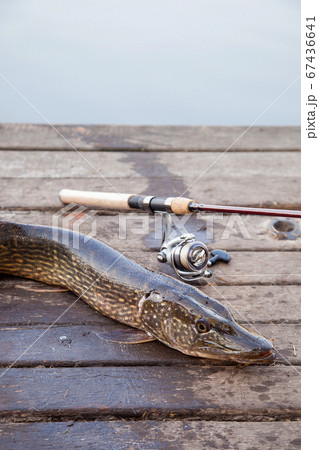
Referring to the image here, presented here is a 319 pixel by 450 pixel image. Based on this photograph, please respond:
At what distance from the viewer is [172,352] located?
2.20 meters

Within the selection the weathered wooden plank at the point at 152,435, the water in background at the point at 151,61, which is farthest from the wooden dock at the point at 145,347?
the water in background at the point at 151,61

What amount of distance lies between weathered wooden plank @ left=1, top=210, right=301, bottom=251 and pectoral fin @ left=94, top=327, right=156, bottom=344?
0.67 meters

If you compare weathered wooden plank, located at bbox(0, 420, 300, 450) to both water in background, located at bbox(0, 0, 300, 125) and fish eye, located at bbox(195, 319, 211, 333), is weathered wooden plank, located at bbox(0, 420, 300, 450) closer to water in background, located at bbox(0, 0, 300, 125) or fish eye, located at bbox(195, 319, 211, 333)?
fish eye, located at bbox(195, 319, 211, 333)

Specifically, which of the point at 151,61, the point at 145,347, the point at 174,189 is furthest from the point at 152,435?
the point at 151,61

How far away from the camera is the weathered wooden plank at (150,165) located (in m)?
3.75

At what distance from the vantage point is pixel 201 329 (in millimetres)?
2205

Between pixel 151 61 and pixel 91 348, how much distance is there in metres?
7.87

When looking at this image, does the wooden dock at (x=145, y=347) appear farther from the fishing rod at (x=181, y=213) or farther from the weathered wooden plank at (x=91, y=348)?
the fishing rod at (x=181, y=213)

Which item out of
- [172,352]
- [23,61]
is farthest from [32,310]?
[23,61]

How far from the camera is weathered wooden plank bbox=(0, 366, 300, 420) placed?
1.89m

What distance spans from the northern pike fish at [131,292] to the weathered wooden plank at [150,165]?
1.02m

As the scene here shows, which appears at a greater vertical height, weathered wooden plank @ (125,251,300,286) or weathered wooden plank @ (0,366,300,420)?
weathered wooden plank @ (125,251,300,286)

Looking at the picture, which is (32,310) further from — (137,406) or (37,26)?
(37,26)

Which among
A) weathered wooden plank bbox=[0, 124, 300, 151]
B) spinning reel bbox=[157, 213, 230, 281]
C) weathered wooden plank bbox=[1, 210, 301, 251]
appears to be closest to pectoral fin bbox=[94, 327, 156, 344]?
spinning reel bbox=[157, 213, 230, 281]
